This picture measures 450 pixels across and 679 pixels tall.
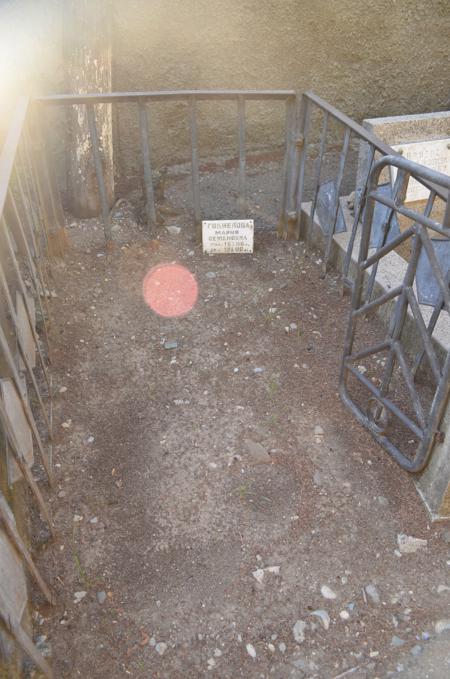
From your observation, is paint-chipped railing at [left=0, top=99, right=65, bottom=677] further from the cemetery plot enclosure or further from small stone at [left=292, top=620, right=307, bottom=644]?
small stone at [left=292, top=620, right=307, bottom=644]

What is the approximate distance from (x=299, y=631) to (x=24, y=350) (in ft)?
5.77

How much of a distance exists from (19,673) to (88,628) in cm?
34

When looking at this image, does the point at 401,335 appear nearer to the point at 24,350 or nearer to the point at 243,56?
the point at 24,350

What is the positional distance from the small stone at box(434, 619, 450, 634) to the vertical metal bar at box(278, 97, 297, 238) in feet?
11.0

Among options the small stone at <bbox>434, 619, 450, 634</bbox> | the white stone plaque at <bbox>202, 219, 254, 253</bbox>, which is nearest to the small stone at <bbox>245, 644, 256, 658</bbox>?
the small stone at <bbox>434, 619, 450, 634</bbox>


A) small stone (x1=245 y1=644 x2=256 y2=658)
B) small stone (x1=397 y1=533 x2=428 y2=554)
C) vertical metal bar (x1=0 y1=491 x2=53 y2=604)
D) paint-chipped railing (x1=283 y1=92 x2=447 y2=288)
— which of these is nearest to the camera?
vertical metal bar (x1=0 y1=491 x2=53 y2=604)

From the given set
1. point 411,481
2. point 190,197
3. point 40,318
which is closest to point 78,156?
point 190,197

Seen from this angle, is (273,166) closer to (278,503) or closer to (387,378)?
(387,378)

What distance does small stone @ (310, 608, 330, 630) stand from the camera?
2309 millimetres

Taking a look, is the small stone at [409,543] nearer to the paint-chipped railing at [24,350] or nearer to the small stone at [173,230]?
the paint-chipped railing at [24,350]

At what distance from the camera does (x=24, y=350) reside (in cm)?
264

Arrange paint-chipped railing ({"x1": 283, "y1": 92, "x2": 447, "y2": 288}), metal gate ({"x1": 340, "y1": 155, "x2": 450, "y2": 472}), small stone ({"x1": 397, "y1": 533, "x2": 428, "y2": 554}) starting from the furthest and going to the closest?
paint-chipped railing ({"x1": 283, "y1": 92, "x2": 447, "y2": 288}) → small stone ({"x1": 397, "y1": 533, "x2": 428, "y2": 554}) → metal gate ({"x1": 340, "y1": 155, "x2": 450, "y2": 472})

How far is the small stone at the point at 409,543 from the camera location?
2.59m

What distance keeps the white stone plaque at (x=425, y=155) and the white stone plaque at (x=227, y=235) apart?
1446 mm
